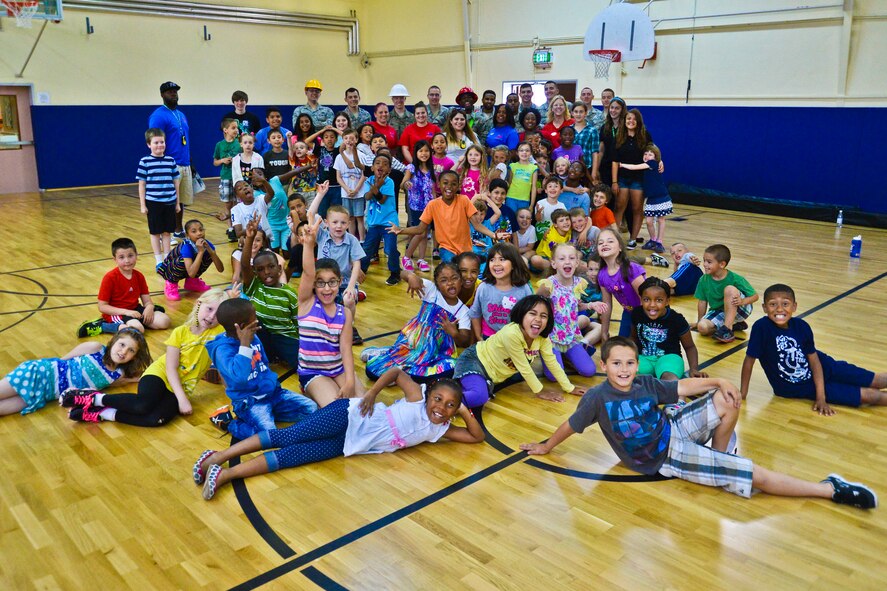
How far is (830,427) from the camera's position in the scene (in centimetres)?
402

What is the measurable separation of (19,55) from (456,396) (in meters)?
13.0

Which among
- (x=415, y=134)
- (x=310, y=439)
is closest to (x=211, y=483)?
(x=310, y=439)

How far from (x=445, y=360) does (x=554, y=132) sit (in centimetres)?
531

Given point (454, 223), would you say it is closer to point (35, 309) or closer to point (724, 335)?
point (724, 335)

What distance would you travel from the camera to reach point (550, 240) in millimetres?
7246

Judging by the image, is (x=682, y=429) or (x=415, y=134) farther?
(x=415, y=134)

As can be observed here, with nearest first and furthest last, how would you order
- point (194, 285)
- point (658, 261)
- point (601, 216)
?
1. point (194, 285)
2. point (658, 261)
3. point (601, 216)

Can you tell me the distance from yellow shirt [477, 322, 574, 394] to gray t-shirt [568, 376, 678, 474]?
872 mm

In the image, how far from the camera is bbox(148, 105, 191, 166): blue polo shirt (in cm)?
876

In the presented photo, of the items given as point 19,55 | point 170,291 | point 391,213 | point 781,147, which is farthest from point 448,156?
point 19,55

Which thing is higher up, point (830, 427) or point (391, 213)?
point (391, 213)

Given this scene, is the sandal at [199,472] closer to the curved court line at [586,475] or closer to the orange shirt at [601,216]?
the curved court line at [586,475]

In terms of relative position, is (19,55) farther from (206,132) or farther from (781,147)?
(781,147)

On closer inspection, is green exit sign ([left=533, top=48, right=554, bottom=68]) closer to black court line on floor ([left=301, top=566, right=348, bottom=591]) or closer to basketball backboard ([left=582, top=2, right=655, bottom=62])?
basketball backboard ([left=582, top=2, right=655, bottom=62])
